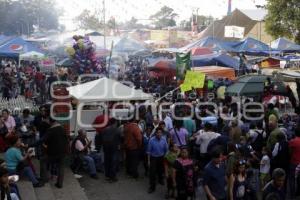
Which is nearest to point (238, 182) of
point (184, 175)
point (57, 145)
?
point (184, 175)

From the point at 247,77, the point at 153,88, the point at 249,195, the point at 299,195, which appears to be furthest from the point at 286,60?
the point at 249,195

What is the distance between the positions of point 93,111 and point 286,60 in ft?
64.9

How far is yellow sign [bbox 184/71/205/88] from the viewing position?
15.0 metres

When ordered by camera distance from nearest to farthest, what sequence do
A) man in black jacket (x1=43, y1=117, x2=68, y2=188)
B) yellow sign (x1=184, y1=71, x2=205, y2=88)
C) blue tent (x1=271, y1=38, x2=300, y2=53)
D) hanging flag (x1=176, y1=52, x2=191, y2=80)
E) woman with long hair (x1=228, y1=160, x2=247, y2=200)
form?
woman with long hair (x1=228, y1=160, x2=247, y2=200) → man in black jacket (x1=43, y1=117, x2=68, y2=188) → yellow sign (x1=184, y1=71, x2=205, y2=88) → hanging flag (x1=176, y1=52, x2=191, y2=80) → blue tent (x1=271, y1=38, x2=300, y2=53)

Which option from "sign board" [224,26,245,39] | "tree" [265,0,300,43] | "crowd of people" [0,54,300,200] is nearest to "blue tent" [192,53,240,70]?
"crowd of people" [0,54,300,200]

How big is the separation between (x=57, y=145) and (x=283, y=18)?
27.9 meters

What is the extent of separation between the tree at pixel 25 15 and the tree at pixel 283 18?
43311 mm

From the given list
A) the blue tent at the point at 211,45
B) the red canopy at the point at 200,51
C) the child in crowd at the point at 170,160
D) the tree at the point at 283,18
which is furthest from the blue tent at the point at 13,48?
the child in crowd at the point at 170,160

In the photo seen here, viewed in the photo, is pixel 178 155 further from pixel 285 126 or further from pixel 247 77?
pixel 247 77

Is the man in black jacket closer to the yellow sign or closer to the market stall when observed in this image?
the market stall

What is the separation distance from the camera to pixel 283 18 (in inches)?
1353

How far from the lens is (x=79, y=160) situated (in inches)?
444

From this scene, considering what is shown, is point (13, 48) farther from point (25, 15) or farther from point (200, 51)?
point (25, 15)

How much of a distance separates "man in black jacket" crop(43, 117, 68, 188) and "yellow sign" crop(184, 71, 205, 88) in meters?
6.20
